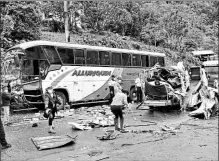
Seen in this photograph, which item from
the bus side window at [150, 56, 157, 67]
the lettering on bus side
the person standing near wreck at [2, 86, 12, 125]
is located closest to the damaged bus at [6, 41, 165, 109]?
the lettering on bus side

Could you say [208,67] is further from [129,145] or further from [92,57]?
[129,145]

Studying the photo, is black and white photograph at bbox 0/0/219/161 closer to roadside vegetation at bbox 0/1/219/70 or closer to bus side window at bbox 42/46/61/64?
bus side window at bbox 42/46/61/64

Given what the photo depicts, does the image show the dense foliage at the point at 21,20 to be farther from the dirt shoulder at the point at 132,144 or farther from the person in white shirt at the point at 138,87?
the dirt shoulder at the point at 132,144

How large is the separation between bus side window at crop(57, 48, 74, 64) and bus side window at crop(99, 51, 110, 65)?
7.51 ft

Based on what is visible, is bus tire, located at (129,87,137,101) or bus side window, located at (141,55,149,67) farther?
bus side window, located at (141,55,149,67)

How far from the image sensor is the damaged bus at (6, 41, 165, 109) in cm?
1420

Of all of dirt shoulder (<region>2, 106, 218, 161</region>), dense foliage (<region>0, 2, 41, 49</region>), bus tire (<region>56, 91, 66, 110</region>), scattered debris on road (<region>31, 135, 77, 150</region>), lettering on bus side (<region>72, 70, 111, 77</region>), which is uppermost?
dense foliage (<region>0, 2, 41, 49</region>)

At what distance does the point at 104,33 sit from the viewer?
31.5 meters

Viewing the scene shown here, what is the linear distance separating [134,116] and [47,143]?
6.47 m

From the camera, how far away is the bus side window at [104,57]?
17.7 meters

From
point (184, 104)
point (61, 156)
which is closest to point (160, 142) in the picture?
point (61, 156)


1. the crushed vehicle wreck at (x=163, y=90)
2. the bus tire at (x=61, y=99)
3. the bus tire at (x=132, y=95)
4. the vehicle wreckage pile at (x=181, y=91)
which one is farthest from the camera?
the bus tire at (x=132, y=95)

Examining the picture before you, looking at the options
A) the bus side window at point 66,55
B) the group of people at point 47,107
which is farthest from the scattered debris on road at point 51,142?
the bus side window at point 66,55

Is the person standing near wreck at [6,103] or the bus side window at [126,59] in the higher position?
the bus side window at [126,59]
